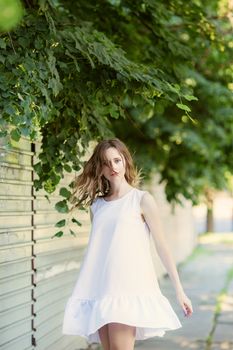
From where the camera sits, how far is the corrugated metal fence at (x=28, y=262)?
4.84 metres

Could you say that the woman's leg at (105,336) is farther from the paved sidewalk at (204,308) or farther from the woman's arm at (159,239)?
the paved sidewalk at (204,308)

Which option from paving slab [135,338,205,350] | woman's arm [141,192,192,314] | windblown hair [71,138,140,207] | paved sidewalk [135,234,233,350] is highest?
windblown hair [71,138,140,207]

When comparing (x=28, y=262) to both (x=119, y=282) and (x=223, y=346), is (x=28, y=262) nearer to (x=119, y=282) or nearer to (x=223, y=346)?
(x=119, y=282)

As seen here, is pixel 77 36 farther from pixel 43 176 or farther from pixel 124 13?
pixel 124 13

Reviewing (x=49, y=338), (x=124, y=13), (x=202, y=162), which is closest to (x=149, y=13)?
(x=124, y=13)

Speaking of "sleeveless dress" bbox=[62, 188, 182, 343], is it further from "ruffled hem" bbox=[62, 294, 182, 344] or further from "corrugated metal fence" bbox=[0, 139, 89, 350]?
"corrugated metal fence" bbox=[0, 139, 89, 350]

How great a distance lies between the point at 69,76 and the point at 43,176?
0.69 m

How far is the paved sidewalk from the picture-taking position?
7.34m

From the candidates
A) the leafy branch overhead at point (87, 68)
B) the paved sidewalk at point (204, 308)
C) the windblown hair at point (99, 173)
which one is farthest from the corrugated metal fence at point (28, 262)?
the paved sidewalk at point (204, 308)

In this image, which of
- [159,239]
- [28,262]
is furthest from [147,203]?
[28,262]

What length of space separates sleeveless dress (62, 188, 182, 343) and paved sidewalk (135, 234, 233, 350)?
→ 3.30 metres

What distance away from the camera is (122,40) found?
7238 millimetres

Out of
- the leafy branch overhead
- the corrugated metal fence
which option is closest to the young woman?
the leafy branch overhead

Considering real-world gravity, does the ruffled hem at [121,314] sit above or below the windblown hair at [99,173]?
below
